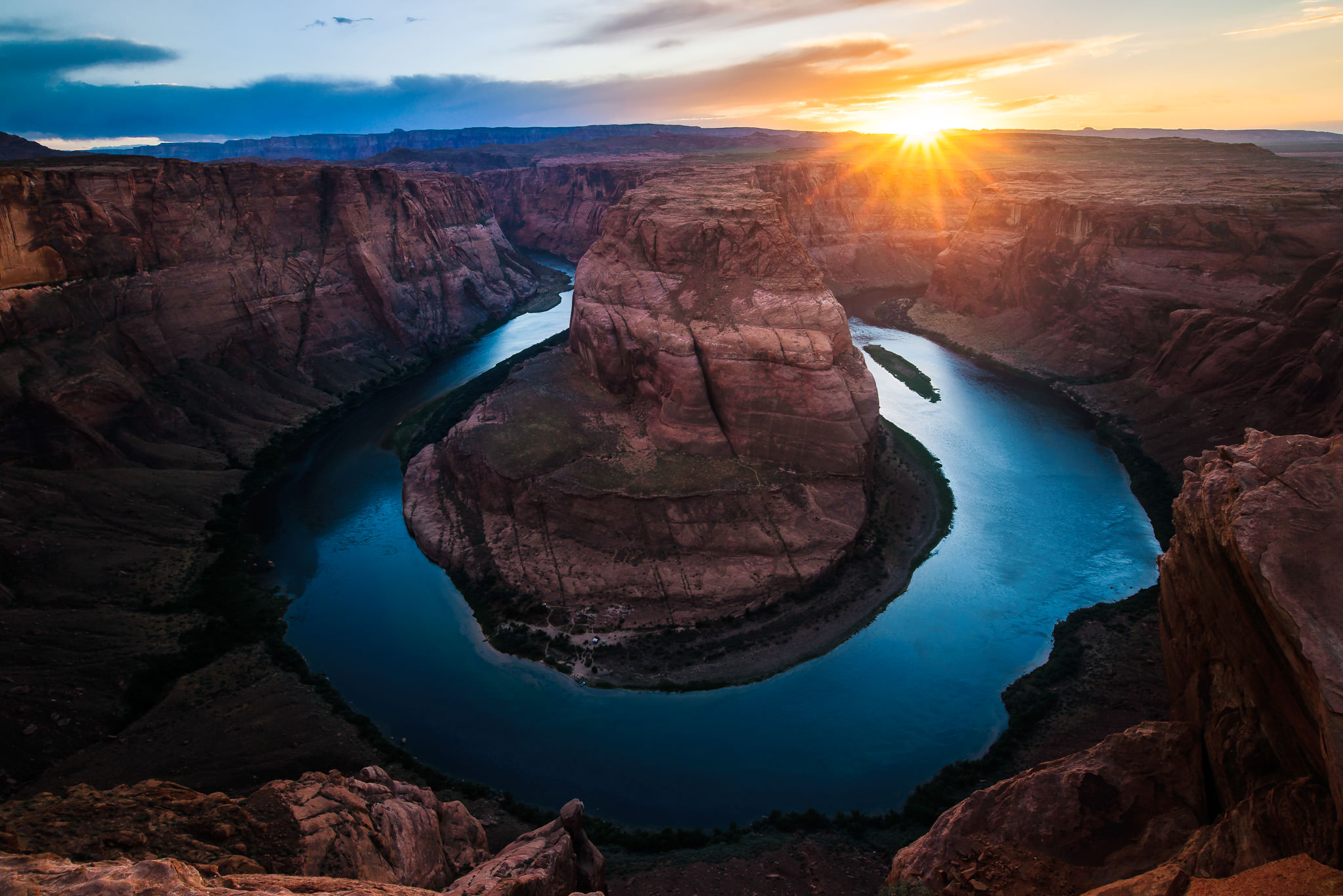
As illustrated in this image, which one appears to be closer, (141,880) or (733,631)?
(141,880)

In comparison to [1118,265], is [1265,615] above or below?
below

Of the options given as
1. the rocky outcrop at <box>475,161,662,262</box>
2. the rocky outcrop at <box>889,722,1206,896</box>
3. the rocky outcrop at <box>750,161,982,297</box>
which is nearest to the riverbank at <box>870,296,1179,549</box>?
the rocky outcrop at <box>750,161,982,297</box>

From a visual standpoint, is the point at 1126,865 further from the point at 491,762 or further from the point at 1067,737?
the point at 491,762

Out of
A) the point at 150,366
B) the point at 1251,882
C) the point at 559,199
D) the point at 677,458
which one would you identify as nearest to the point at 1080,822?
the point at 1251,882

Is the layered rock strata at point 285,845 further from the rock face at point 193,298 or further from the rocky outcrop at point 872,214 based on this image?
the rocky outcrop at point 872,214

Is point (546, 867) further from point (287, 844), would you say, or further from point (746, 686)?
point (746, 686)

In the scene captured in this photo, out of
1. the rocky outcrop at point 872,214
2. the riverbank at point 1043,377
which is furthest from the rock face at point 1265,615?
the rocky outcrop at point 872,214
